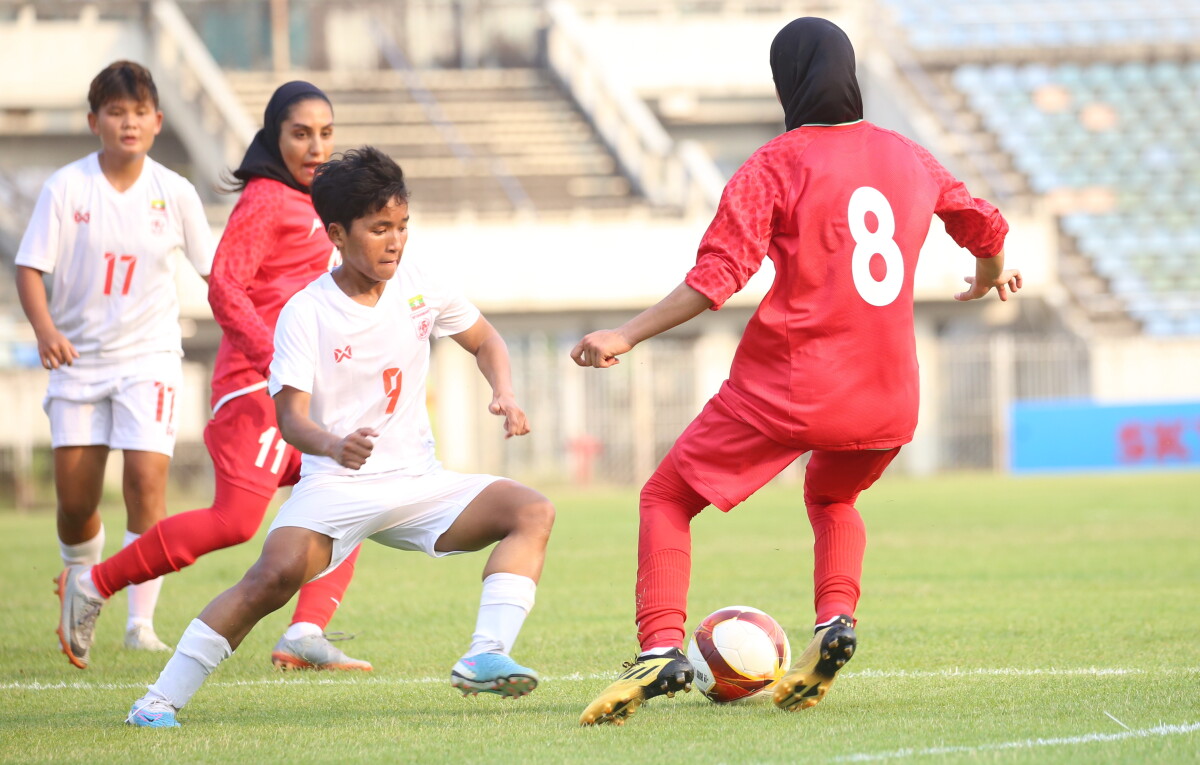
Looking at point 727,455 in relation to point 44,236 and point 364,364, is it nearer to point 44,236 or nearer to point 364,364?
point 364,364

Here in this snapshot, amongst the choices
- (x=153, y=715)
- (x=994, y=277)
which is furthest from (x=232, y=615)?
(x=994, y=277)

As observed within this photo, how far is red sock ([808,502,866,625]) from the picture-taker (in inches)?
203

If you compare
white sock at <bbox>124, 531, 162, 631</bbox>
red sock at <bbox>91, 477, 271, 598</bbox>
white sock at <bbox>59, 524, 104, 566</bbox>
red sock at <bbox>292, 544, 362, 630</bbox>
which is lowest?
white sock at <bbox>124, 531, 162, 631</bbox>

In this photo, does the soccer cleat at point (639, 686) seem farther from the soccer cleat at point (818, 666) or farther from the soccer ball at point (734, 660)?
the soccer ball at point (734, 660)

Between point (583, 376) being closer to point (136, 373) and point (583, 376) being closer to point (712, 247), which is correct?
point (136, 373)

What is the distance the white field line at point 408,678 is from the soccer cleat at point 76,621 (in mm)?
223

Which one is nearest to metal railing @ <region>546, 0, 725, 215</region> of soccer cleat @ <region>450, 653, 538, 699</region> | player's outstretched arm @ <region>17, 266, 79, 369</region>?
player's outstretched arm @ <region>17, 266, 79, 369</region>

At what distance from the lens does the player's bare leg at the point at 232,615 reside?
4.93 meters

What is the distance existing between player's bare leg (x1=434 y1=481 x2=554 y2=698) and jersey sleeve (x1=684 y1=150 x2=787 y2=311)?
83 cm

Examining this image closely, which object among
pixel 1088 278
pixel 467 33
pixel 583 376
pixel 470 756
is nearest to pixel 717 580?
pixel 470 756

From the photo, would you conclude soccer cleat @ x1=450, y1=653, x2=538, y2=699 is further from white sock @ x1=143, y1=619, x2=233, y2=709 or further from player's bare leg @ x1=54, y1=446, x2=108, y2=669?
player's bare leg @ x1=54, y1=446, x2=108, y2=669

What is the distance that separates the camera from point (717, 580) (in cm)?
981

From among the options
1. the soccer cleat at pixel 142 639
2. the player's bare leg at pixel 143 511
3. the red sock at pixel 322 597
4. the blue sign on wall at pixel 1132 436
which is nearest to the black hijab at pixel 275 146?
the player's bare leg at pixel 143 511

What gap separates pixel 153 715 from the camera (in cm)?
498
